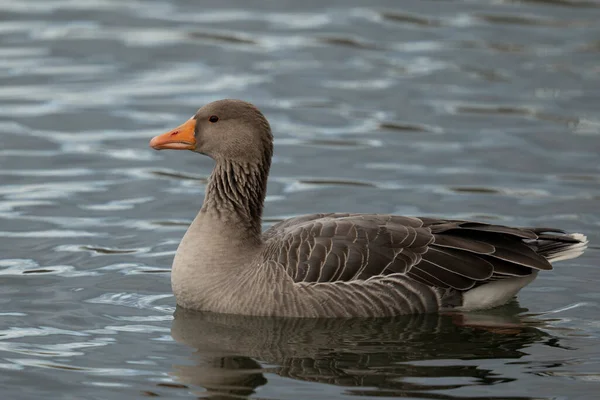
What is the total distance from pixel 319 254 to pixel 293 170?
507cm

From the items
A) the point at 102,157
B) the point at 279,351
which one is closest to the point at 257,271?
the point at 279,351

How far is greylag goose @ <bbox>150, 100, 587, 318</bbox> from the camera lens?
11.1 m

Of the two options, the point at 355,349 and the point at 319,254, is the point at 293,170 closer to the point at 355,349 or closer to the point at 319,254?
the point at 319,254

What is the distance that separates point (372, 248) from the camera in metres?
11.2

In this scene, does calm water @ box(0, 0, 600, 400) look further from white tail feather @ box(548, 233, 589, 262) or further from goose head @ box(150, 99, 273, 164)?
goose head @ box(150, 99, 273, 164)

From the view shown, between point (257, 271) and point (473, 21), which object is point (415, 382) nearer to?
point (257, 271)

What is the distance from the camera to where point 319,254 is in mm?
11164

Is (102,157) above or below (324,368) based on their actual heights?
above

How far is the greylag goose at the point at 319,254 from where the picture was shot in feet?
36.6

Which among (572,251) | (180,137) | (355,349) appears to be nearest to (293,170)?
(180,137)

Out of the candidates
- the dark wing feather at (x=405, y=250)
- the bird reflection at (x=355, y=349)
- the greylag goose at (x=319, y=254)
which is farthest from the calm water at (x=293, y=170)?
the dark wing feather at (x=405, y=250)

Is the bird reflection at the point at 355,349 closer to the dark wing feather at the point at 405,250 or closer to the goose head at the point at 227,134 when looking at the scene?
the dark wing feather at the point at 405,250

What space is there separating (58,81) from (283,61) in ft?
12.7

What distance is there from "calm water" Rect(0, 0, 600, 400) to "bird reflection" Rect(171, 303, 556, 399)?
3 centimetres
